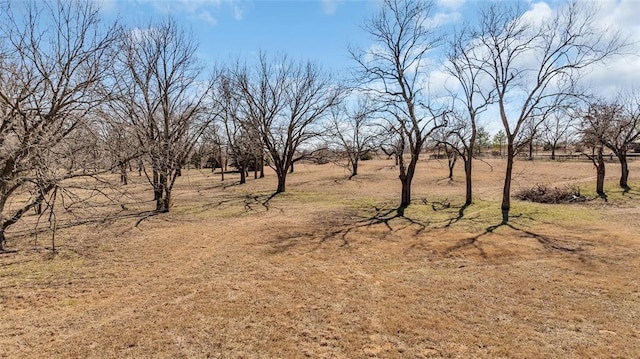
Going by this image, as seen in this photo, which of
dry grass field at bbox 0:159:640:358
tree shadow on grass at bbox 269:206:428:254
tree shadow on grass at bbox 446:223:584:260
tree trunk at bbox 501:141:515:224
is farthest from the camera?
tree trunk at bbox 501:141:515:224

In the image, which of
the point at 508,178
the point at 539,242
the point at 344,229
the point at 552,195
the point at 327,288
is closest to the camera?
the point at 327,288

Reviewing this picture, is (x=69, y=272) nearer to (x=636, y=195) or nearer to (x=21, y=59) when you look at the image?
(x=21, y=59)

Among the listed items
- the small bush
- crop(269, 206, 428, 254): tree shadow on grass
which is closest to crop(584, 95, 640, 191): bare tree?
the small bush

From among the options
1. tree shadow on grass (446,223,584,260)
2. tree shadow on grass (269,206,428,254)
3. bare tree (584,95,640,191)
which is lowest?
tree shadow on grass (446,223,584,260)

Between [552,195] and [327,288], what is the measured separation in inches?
535

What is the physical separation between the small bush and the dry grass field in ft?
9.36

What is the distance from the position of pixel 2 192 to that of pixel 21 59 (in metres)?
2.72

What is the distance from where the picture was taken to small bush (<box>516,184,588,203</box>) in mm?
14531

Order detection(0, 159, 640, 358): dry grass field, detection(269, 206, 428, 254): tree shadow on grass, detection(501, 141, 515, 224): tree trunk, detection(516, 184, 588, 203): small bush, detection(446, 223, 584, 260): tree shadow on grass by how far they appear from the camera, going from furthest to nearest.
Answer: detection(516, 184, 588, 203): small bush
detection(501, 141, 515, 224): tree trunk
detection(269, 206, 428, 254): tree shadow on grass
detection(446, 223, 584, 260): tree shadow on grass
detection(0, 159, 640, 358): dry grass field

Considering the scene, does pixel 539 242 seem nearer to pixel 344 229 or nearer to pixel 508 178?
pixel 508 178

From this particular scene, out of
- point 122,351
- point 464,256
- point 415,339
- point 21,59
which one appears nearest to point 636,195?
point 464,256

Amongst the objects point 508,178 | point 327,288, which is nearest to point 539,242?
point 508,178

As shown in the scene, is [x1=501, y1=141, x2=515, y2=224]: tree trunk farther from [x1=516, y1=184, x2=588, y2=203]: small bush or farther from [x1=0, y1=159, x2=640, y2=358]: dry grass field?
[x1=516, y1=184, x2=588, y2=203]: small bush

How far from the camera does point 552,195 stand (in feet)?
49.3
